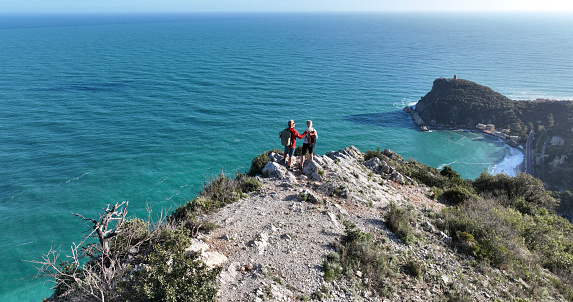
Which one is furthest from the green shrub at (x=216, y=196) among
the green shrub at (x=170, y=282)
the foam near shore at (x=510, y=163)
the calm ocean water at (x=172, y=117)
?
the foam near shore at (x=510, y=163)

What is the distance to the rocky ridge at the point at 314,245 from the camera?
32.0ft

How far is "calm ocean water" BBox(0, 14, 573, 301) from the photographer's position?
109 ft

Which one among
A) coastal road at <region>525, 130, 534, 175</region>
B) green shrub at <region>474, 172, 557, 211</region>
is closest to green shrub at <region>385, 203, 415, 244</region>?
green shrub at <region>474, 172, 557, 211</region>

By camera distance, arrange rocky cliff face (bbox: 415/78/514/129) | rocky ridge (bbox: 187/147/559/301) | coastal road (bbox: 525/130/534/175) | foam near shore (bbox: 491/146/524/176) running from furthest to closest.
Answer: rocky cliff face (bbox: 415/78/514/129) → coastal road (bbox: 525/130/534/175) → foam near shore (bbox: 491/146/524/176) → rocky ridge (bbox: 187/147/559/301)

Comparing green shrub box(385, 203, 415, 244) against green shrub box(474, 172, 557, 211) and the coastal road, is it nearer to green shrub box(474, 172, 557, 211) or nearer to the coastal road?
green shrub box(474, 172, 557, 211)

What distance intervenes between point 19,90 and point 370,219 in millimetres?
77091

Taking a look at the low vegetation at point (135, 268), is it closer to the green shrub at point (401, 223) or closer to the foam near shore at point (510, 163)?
the green shrub at point (401, 223)

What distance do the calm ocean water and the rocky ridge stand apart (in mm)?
19926

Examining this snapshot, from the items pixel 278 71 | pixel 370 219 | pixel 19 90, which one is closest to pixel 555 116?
pixel 278 71

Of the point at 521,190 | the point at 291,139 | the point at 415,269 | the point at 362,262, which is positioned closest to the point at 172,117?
Result: the point at 291,139

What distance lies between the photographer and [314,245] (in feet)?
A: 38.9

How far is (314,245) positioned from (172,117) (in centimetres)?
5067

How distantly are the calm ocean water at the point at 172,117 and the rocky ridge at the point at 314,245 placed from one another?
1993cm

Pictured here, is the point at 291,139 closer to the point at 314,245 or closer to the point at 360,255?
the point at 314,245
